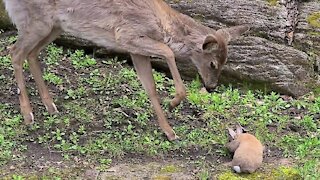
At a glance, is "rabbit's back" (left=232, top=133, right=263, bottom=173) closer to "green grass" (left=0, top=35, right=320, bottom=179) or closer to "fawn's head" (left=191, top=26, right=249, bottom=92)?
"green grass" (left=0, top=35, right=320, bottom=179)

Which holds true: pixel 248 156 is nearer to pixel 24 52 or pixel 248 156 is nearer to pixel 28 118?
pixel 28 118

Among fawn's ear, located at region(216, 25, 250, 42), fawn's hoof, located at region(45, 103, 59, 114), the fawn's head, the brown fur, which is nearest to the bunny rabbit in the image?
the brown fur

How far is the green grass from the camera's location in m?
6.62

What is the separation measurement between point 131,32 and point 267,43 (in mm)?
2689

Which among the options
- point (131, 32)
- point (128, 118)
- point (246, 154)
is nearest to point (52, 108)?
point (128, 118)

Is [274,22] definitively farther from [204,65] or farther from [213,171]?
[213,171]

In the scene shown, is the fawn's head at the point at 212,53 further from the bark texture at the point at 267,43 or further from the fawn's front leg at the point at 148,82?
the bark texture at the point at 267,43

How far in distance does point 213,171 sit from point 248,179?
35cm

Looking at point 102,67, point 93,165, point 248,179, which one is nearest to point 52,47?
point 102,67

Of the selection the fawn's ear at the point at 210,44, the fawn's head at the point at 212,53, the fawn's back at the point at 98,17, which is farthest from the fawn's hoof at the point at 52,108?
the fawn's ear at the point at 210,44

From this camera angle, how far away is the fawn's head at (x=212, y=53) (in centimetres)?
710

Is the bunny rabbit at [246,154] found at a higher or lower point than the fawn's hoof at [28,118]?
lower

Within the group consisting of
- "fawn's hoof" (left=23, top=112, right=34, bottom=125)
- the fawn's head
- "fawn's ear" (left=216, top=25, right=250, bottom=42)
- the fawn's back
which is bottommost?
"fawn's hoof" (left=23, top=112, right=34, bottom=125)

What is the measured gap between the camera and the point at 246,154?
6.14m
